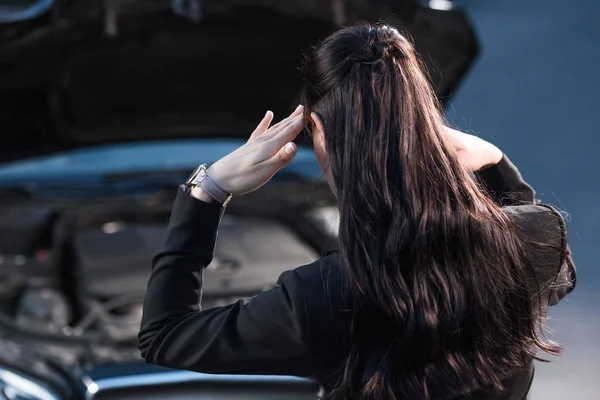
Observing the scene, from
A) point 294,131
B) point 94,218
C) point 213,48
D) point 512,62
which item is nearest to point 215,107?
point 213,48

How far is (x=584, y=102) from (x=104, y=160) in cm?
199

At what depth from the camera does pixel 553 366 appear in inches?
86.7

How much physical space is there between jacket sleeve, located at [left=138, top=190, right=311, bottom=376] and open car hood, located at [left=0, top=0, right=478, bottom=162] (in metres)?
1.69

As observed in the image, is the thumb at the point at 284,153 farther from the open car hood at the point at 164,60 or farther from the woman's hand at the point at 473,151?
the open car hood at the point at 164,60

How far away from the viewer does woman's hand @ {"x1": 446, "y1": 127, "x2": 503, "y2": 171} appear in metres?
1.00

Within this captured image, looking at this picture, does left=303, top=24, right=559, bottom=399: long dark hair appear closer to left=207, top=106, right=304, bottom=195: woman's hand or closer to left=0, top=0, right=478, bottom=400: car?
left=207, top=106, right=304, bottom=195: woman's hand

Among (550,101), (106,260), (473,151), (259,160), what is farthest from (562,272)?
(550,101)

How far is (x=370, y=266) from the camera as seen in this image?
0.81 metres

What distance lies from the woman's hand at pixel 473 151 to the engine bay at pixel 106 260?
39.3 inches

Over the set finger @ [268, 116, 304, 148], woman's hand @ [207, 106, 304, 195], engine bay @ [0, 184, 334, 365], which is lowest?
engine bay @ [0, 184, 334, 365]

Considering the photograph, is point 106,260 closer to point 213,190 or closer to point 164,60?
point 164,60

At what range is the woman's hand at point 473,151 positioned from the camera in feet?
3.29

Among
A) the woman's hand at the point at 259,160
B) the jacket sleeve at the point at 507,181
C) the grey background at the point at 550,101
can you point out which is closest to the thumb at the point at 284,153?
the woman's hand at the point at 259,160

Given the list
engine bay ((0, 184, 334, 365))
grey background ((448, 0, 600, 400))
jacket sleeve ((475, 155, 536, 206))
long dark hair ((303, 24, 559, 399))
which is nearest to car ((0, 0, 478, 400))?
engine bay ((0, 184, 334, 365))
